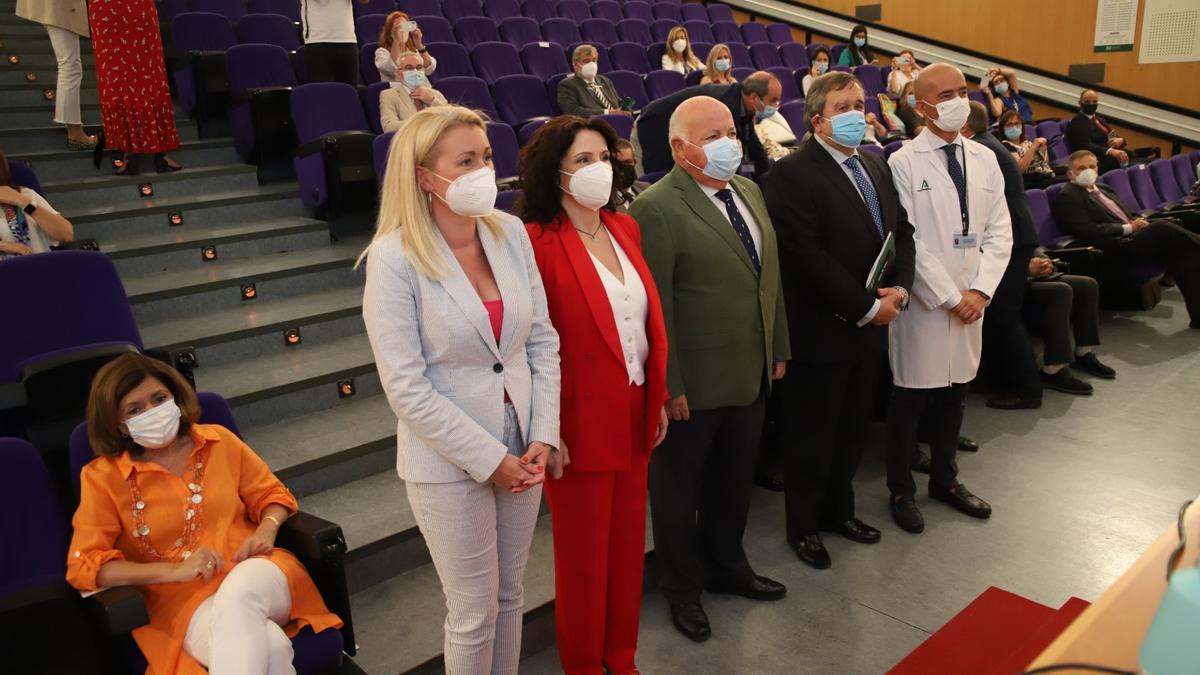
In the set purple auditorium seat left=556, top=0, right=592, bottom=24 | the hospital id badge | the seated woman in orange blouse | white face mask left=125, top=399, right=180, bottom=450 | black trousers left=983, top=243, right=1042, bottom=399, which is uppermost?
purple auditorium seat left=556, top=0, right=592, bottom=24

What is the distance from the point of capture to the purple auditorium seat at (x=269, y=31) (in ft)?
19.8

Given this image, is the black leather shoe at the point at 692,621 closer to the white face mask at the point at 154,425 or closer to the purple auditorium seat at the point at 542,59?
the white face mask at the point at 154,425

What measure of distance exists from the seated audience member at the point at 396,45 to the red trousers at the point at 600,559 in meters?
3.59

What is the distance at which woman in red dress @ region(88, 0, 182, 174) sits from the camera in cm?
432

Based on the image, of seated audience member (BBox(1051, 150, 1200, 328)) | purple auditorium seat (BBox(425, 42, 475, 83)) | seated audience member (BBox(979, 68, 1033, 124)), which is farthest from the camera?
seated audience member (BBox(979, 68, 1033, 124))

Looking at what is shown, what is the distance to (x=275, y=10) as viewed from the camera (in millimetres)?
6605

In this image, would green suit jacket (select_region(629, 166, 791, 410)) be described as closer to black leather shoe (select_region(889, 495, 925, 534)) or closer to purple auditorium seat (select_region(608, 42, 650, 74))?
black leather shoe (select_region(889, 495, 925, 534))

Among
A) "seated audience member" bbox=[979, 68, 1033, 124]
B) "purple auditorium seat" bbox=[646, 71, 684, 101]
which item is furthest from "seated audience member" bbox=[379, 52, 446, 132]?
"seated audience member" bbox=[979, 68, 1033, 124]

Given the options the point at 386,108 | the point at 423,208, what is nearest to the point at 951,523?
the point at 423,208

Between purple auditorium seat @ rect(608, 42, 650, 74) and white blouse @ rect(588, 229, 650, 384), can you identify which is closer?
white blouse @ rect(588, 229, 650, 384)

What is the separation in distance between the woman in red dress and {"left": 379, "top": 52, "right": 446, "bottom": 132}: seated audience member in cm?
111

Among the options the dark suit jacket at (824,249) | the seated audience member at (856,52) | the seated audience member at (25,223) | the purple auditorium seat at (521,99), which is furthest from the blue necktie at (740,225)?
the seated audience member at (856,52)

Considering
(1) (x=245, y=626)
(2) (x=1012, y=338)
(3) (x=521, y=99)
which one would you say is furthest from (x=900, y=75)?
(1) (x=245, y=626)

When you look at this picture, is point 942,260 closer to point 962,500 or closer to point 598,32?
point 962,500
